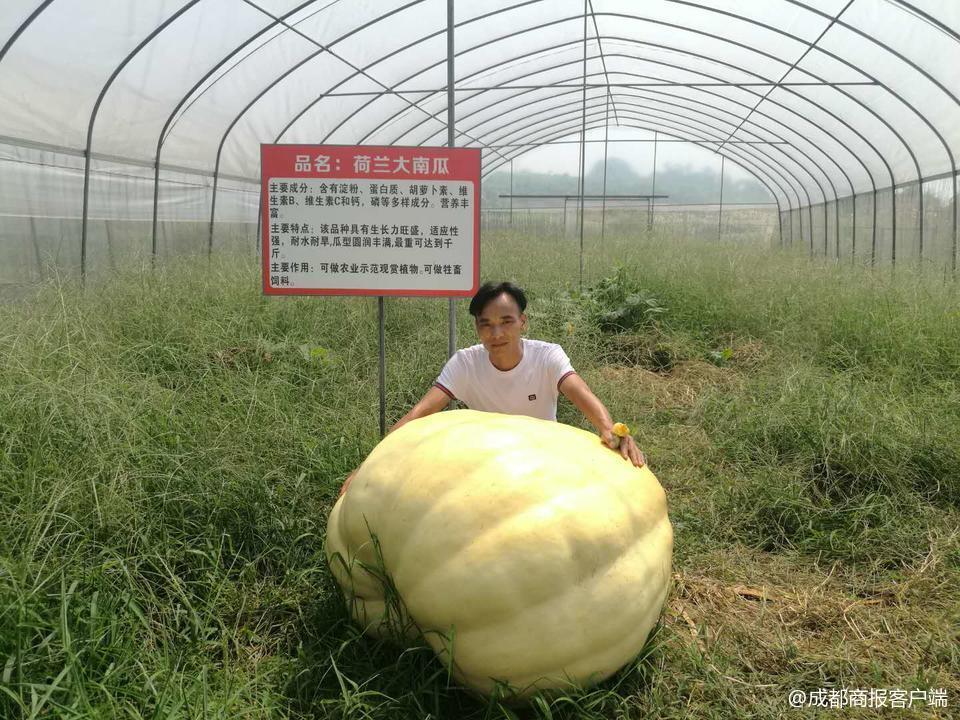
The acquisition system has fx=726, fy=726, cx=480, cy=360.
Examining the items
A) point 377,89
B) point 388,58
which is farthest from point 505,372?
point 377,89

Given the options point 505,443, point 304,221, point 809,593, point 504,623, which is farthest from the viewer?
point 304,221

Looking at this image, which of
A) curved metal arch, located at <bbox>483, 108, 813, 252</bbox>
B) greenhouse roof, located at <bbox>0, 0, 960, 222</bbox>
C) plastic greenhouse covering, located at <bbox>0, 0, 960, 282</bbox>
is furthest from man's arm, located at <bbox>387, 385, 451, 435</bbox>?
curved metal arch, located at <bbox>483, 108, 813, 252</bbox>

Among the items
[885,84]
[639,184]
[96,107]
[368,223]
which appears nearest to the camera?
[368,223]

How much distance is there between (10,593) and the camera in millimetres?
1794

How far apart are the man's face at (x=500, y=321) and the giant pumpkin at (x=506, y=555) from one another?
588 mm

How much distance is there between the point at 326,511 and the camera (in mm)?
2648

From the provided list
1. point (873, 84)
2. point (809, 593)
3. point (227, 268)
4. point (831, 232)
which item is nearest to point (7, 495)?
point (809, 593)

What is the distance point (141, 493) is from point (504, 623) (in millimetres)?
1326

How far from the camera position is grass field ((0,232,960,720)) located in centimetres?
186

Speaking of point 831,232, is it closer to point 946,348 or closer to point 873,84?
point 873,84

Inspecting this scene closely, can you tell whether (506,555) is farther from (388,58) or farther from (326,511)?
(388,58)

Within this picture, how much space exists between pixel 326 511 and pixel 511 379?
32.8 inches

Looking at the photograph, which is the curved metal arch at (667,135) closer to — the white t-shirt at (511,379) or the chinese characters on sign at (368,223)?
the chinese characters on sign at (368,223)

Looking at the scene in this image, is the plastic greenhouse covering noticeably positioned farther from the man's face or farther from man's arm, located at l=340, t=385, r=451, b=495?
man's arm, located at l=340, t=385, r=451, b=495
